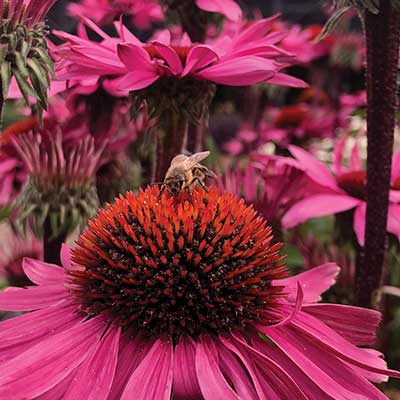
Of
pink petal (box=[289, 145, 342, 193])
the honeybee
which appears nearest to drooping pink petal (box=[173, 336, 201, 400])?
the honeybee

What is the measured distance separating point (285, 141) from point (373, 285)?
83 centimetres

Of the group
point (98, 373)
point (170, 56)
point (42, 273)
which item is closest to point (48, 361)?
point (98, 373)

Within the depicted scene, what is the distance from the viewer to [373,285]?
62 centimetres

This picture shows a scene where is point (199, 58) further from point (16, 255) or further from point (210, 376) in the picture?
point (16, 255)

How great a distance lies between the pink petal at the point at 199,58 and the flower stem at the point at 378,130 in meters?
0.14

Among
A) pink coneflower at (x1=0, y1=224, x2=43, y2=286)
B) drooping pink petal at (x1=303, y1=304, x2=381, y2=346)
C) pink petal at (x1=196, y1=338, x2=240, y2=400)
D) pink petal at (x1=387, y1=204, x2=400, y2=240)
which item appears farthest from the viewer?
pink coneflower at (x1=0, y1=224, x2=43, y2=286)

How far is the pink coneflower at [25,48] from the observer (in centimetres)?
44

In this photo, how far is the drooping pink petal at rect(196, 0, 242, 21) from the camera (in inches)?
26.8

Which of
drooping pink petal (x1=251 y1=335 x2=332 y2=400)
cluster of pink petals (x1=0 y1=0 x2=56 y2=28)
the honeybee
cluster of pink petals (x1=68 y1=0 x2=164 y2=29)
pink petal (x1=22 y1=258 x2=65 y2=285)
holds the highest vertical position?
cluster of pink petals (x1=68 y1=0 x2=164 y2=29)

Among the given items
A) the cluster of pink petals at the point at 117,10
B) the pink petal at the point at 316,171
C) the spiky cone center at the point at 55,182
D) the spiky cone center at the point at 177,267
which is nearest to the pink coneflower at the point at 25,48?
the spiky cone center at the point at 177,267

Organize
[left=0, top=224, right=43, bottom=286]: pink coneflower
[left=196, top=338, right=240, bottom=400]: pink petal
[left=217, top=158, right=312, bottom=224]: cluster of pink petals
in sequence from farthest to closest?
[left=0, top=224, right=43, bottom=286]: pink coneflower, [left=217, top=158, right=312, bottom=224]: cluster of pink petals, [left=196, top=338, right=240, bottom=400]: pink petal

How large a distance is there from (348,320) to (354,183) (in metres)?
0.26

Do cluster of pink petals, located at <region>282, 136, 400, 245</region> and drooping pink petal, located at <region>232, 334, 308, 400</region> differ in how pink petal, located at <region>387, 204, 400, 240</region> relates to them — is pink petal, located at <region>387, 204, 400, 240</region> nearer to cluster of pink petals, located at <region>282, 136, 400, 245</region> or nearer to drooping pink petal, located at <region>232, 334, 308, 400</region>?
cluster of pink petals, located at <region>282, 136, 400, 245</region>

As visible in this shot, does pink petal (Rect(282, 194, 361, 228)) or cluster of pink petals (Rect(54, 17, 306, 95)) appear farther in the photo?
pink petal (Rect(282, 194, 361, 228))
